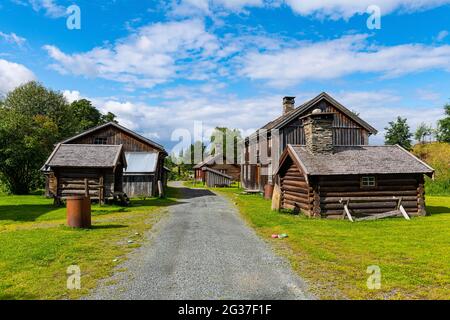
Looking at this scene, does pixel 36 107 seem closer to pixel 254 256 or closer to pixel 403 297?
pixel 254 256

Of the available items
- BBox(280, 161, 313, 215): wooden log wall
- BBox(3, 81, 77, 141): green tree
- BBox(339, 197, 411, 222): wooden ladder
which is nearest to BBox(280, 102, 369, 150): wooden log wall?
BBox(280, 161, 313, 215): wooden log wall

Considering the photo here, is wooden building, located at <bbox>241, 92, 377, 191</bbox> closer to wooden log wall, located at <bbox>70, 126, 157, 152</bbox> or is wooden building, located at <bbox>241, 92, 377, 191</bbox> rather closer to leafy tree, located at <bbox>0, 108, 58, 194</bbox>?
wooden log wall, located at <bbox>70, 126, 157, 152</bbox>

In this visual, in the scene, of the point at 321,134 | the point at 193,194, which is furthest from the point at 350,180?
the point at 193,194

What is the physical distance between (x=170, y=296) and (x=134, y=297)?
72 cm

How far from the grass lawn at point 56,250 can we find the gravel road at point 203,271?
63 cm

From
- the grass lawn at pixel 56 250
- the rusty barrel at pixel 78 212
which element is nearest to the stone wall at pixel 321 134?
the grass lawn at pixel 56 250

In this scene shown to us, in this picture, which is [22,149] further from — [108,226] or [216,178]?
[216,178]

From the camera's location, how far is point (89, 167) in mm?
23859

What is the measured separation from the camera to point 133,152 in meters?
33.7

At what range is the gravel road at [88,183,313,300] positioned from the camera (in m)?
6.99

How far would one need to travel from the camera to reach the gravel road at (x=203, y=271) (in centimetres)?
699

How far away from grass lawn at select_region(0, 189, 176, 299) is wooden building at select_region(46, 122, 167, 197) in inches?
497

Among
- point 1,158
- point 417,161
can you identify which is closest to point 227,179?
point 1,158

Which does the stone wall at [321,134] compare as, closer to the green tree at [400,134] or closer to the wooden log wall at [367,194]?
the wooden log wall at [367,194]
